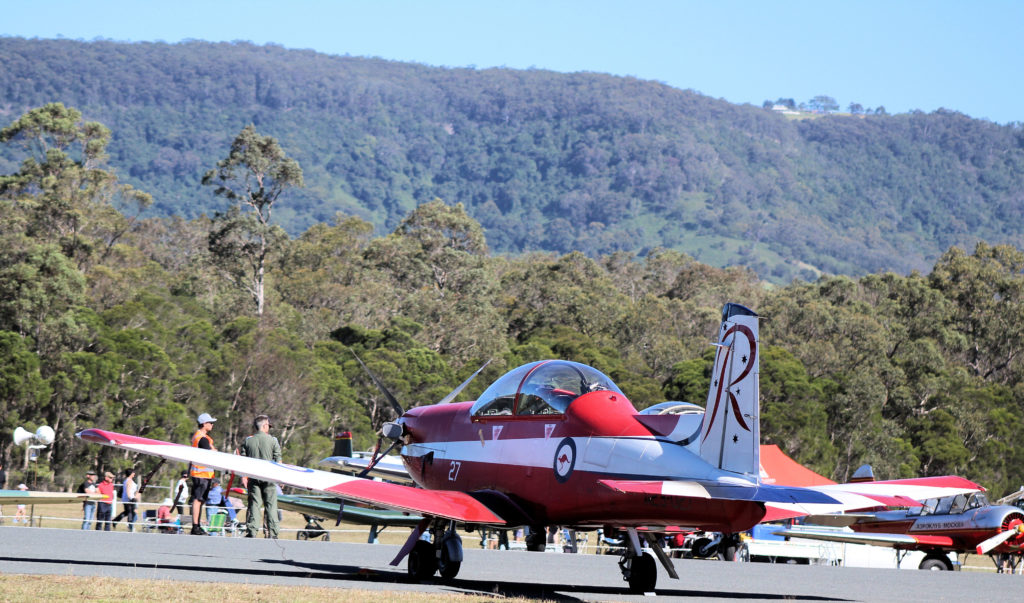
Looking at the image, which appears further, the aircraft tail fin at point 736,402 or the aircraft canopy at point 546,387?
the aircraft canopy at point 546,387

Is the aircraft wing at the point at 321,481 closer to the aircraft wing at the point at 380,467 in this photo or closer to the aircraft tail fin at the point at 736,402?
the aircraft tail fin at the point at 736,402

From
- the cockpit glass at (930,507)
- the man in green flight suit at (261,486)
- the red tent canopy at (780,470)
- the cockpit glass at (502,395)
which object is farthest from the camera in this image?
the cockpit glass at (930,507)

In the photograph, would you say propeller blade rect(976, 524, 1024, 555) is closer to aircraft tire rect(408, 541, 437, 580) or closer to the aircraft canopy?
the aircraft canopy

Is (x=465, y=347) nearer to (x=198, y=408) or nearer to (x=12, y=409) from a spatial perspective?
(x=198, y=408)

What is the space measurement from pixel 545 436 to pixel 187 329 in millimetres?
37537

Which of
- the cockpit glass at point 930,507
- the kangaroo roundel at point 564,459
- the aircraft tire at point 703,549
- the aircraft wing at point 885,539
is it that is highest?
Result: the kangaroo roundel at point 564,459

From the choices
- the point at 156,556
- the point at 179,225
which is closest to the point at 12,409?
the point at 156,556

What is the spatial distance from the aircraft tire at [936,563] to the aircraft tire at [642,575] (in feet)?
44.6

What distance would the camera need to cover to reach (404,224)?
247 ft

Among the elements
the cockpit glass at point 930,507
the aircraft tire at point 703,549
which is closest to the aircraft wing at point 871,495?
the cockpit glass at point 930,507

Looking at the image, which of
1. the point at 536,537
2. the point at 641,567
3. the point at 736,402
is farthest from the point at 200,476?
the point at 736,402

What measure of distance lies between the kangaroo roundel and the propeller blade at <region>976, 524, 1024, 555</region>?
13080 millimetres

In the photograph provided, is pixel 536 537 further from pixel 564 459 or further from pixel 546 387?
pixel 546 387

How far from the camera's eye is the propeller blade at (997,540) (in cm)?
2097
